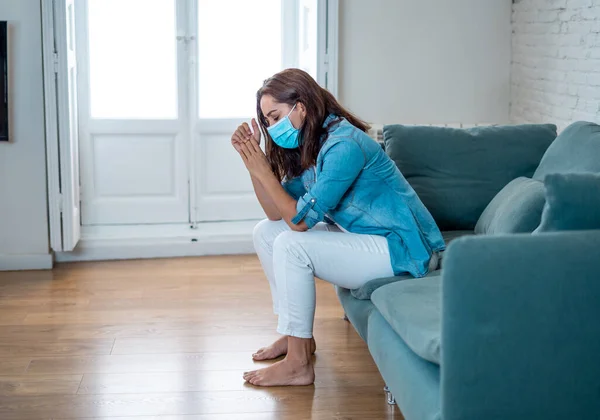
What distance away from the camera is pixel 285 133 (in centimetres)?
294

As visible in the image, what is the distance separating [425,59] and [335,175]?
2.41 meters

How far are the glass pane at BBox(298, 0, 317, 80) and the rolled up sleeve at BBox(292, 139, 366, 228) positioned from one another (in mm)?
2104

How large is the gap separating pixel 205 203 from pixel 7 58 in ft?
4.90

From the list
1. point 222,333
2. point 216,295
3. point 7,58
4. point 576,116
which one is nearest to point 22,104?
point 7,58

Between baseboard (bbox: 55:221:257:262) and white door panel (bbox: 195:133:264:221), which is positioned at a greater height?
white door panel (bbox: 195:133:264:221)

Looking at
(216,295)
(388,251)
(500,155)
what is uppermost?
(500,155)

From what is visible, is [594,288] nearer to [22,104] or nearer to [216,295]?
[216,295]

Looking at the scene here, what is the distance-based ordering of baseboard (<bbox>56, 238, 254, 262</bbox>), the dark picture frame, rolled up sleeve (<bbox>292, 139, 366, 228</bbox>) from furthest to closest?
baseboard (<bbox>56, 238, 254, 262</bbox>)
the dark picture frame
rolled up sleeve (<bbox>292, 139, 366, 228</bbox>)

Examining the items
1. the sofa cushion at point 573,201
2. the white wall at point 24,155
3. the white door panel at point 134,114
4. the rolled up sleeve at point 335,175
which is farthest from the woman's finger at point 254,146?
the white door panel at point 134,114

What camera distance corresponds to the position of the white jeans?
9.29ft

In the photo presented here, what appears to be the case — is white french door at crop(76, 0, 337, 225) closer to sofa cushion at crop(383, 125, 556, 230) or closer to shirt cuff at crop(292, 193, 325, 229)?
sofa cushion at crop(383, 125, 556, 230)

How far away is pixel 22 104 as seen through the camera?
14.9ft

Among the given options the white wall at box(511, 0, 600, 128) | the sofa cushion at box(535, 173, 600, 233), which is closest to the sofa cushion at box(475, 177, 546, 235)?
the sofa cushion at box(535, 173, 600, 233)

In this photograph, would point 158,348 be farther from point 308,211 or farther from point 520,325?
point 520,325
